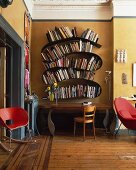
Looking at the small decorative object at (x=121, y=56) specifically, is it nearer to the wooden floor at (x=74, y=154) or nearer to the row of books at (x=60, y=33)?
the row of books at (x=60, y=33)

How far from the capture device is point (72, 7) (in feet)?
21.4

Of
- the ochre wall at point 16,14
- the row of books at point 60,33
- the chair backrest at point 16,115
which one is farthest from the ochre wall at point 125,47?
the chair backrest at point 16,115

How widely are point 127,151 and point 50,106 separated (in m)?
2.08

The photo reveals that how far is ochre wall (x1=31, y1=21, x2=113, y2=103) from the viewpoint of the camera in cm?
655

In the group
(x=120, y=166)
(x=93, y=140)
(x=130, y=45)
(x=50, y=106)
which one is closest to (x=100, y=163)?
(x=120, y=166)

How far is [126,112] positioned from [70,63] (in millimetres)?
1944

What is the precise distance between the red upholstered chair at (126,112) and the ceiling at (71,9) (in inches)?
91.8

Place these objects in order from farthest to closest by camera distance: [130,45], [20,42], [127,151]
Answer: [130,45] < [20,42] < [127,151]

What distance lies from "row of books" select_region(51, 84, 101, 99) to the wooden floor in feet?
3.90

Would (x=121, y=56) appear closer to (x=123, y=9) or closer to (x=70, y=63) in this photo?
(x=123, y=9)

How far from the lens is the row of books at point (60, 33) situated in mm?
6383

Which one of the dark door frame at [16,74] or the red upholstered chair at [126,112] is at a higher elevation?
the dark door frame at [16,74]

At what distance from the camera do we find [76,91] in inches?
251

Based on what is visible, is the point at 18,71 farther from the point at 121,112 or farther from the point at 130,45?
the point at 130,45
